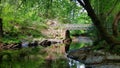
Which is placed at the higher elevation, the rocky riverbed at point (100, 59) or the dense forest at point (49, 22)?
the dense forest at point (49, 22)

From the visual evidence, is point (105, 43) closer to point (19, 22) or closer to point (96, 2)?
point (96, 2)

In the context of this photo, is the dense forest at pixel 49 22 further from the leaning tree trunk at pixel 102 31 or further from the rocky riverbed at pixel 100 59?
the rocky riverbed at pixel 100 59

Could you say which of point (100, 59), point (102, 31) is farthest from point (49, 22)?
point (100, 59)

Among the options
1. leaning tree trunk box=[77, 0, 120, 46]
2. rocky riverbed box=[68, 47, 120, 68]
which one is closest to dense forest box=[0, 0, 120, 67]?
leaning tree trunk box=[77, 0, 120, 46]

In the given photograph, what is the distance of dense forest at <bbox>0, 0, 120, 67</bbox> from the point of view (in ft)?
73.3

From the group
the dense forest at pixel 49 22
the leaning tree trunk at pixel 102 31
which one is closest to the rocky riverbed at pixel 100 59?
the dense forest at pixel 49 22

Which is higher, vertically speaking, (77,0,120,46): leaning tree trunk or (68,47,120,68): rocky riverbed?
(77,0,120,46): leaning tree trunk

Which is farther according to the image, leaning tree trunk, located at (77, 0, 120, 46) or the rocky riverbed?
leaning tree trunk, located at (77, 0, 120, 46)

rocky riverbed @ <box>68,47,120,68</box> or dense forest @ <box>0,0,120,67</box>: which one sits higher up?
dense forest @ <box>0,0,120,67</box>

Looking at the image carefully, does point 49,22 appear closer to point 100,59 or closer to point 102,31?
point 102,31

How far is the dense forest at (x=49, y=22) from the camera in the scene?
22328 millimetres

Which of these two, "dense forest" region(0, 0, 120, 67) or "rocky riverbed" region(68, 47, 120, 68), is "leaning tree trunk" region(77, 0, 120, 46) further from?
"rocky riverbed" region(68, 47, 120, 68)

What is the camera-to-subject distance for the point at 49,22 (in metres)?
60.4

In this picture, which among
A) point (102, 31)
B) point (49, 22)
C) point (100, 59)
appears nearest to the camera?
point (100, 59)
